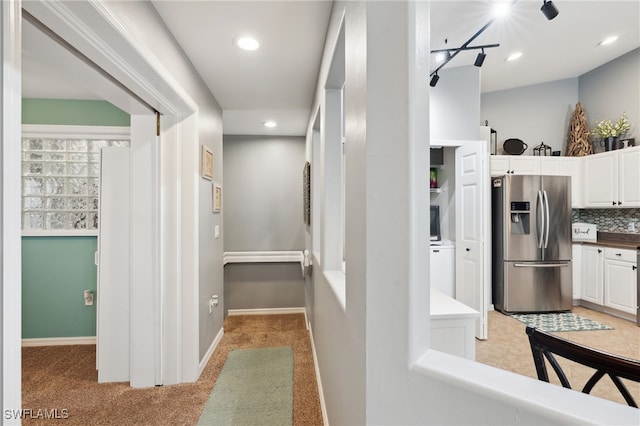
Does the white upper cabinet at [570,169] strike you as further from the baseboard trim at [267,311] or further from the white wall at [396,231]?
the white wall at [396,231]

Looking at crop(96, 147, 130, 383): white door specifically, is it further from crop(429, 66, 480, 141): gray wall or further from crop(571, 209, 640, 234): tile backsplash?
crop(571, 209, 640, 234): tile backsplash

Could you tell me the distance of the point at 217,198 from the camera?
2.93m

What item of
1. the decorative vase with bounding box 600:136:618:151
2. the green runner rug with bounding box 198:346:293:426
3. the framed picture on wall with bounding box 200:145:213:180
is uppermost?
the decorative vase with bounding box 600:136:618:151

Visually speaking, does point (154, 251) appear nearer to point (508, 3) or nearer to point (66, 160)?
point (66, 160)

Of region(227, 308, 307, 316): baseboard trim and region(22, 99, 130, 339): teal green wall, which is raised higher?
region(22, 99, 130, 339): teal green wall

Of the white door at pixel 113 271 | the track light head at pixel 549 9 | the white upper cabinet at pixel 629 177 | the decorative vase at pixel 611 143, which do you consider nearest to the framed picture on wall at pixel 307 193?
the white door at pixel 113 271

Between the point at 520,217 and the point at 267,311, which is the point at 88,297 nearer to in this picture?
the point at 267,311

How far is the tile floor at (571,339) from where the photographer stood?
7.14 ft

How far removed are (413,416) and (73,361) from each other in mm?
3144

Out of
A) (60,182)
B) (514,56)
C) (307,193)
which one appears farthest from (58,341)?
(514,56)

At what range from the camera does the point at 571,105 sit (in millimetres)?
4488

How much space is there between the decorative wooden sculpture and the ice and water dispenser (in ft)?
4.94

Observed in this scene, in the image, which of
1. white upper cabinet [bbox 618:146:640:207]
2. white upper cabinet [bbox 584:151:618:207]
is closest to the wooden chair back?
white upper cabinet [bbox 618:146:640:207]

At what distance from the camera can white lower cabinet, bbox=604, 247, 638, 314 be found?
3324 mm
